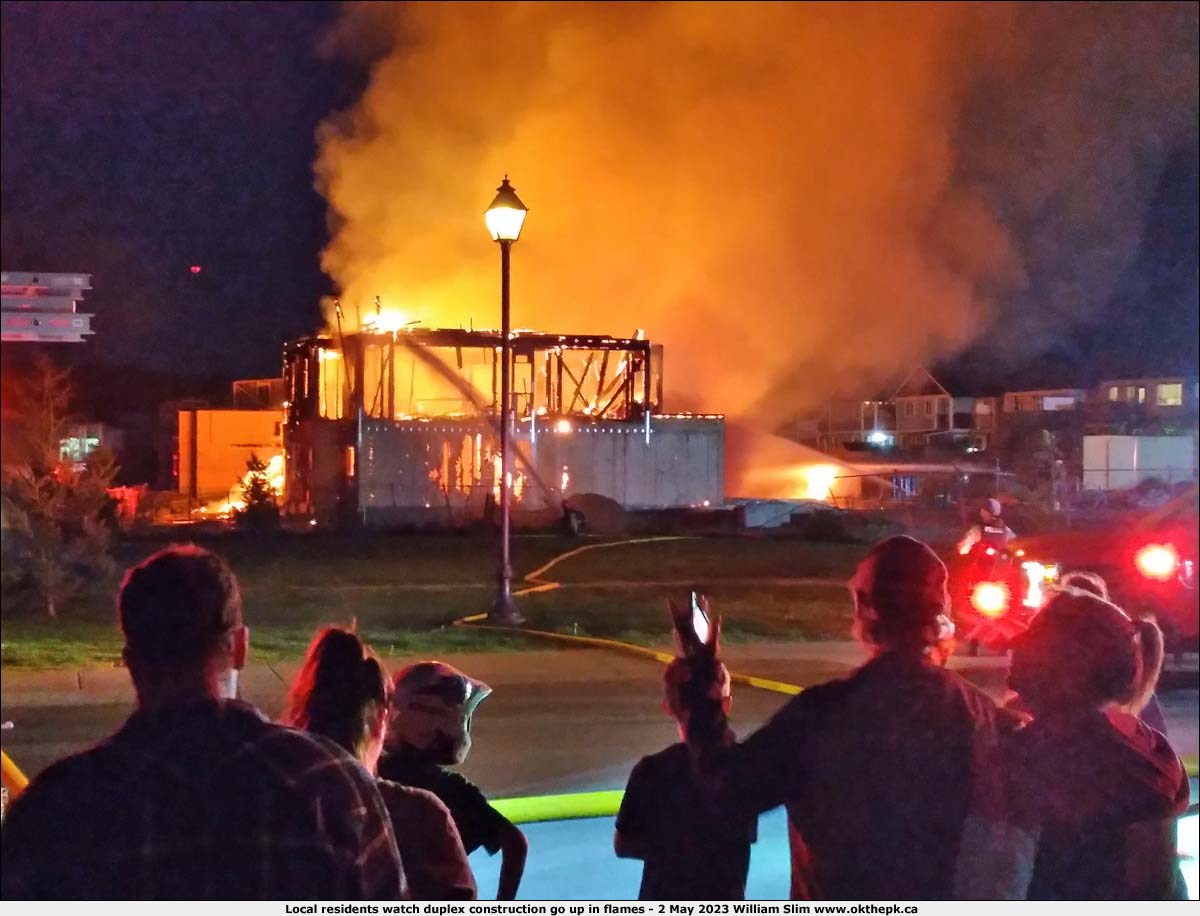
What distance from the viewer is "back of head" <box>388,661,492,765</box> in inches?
105

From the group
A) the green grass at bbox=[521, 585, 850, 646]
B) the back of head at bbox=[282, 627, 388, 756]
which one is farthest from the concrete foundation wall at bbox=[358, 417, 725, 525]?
the back of head at bbox=[282, 627, 388, 756]

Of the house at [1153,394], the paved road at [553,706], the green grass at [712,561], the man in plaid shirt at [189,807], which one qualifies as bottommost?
the paved road at [553,706]

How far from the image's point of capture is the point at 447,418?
574cm

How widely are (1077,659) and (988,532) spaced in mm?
1861

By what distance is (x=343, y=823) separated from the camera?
194 centimetres

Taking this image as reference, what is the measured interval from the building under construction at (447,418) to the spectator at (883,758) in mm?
2991

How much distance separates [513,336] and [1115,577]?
3.03 m

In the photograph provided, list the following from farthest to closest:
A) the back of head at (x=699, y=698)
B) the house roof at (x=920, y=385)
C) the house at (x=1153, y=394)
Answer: the house at (x=1153, y=394)
the house roof at (x=920, y=385)
the back of head at (x=699, y=698)

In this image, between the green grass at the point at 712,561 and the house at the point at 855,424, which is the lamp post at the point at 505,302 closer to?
the house at the point at 855,424

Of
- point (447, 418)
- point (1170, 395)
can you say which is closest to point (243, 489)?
point (447, 418)

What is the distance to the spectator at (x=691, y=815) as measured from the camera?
2438 millimetres

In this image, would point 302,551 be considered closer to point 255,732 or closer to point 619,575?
point 619,575

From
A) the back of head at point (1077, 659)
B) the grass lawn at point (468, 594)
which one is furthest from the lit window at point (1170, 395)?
the back of head at point (1077, 659)

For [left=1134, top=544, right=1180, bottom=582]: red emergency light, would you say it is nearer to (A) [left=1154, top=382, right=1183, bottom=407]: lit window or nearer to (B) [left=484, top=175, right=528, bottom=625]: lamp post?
(B) [left=484, top=175, right=528, bottom=625]: lamp post
